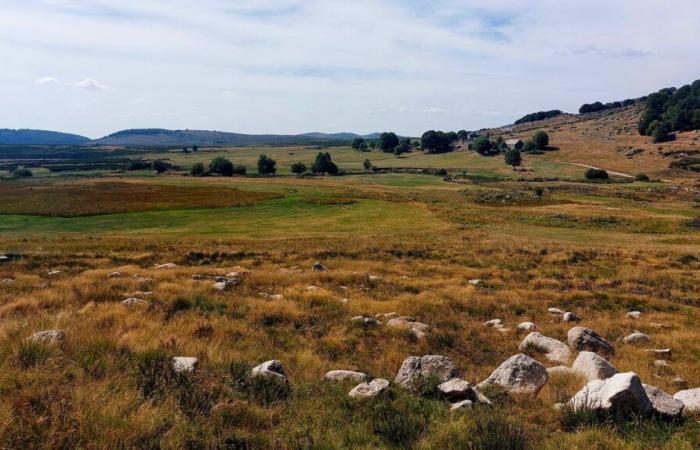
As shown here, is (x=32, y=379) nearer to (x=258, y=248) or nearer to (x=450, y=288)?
(x=450, y=288)

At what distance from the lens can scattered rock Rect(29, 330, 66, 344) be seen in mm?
8121

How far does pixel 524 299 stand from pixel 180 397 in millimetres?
14327

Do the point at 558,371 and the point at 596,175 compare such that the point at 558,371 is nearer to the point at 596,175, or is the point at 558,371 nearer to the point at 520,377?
the point at 520,377

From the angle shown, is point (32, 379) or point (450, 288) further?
point (450, 288)

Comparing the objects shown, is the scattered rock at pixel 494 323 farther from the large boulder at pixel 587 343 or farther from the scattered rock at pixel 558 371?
the scattered rock at pixel 558 371

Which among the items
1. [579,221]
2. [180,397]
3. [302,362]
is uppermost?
[180,397]

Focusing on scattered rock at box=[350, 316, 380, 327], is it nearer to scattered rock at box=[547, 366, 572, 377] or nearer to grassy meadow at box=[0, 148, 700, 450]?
grassy meadow at box=[0, 148, 700, 450]

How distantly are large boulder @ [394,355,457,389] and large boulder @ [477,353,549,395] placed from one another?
2.00ft

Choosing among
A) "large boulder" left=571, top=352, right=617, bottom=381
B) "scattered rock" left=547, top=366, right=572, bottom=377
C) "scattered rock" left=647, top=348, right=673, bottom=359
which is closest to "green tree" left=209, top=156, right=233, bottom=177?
"scattered rock" left=647, top=348, right=673, bottom=359

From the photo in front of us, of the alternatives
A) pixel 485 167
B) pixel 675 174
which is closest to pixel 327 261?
pixel 675 174

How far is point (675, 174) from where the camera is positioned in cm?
11962

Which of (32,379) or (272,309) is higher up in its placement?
(32,379)

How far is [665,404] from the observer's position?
278 inches

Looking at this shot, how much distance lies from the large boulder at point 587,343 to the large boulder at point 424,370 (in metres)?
4.71
